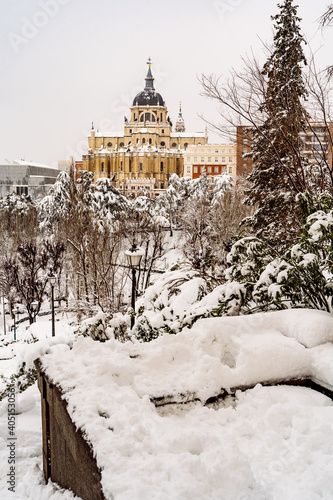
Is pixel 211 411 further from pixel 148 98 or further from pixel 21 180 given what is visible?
pixel 148 98

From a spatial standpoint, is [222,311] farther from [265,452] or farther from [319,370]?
[265,452]

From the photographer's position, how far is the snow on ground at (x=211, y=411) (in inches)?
84.4

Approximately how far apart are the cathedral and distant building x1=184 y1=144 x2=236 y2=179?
6.93 metres

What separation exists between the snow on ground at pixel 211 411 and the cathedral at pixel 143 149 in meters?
73.7

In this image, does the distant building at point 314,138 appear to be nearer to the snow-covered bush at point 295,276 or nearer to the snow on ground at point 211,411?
the snow-covered bush at point 295,276

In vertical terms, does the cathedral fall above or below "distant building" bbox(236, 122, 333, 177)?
above

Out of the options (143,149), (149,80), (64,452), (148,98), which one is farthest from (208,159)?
(64,452)

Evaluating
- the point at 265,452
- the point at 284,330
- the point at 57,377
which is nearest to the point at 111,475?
the point at 265,452

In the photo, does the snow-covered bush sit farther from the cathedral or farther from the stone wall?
the cathedral

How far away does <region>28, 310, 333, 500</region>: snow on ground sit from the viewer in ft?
7.03

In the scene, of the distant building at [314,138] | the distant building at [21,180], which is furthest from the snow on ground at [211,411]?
the distant building at [21,180]

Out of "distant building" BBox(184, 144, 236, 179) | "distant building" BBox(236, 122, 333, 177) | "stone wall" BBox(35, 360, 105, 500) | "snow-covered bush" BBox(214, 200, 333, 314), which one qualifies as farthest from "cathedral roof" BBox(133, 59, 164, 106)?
"stone wall" BBox(35, 360, 105, 500)

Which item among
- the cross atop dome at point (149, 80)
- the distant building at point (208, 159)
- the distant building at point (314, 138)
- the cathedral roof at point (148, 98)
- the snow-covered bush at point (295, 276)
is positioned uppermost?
the cross atop dome at point (149, 80)

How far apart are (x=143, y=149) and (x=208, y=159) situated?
59.6 feet
